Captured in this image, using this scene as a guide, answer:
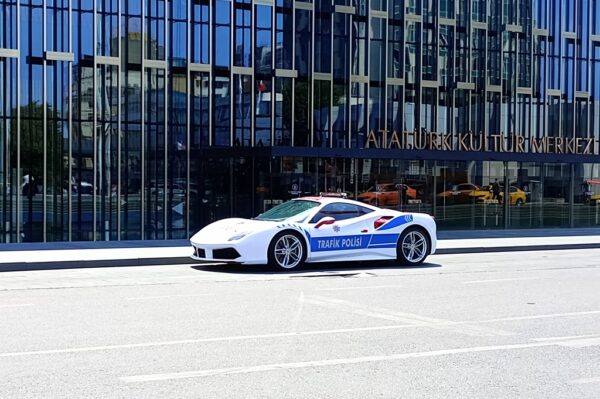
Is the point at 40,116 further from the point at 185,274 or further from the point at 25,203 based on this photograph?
the point at 185,274

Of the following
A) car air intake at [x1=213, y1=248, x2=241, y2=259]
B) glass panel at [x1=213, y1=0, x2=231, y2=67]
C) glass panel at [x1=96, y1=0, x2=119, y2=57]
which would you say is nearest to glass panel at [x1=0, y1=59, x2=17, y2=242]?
glass panel at [x1=96, y1=0, x2=119, y2=57]

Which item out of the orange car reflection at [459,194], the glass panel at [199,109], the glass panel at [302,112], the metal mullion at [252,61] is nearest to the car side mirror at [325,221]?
the glass panel at [199,109]

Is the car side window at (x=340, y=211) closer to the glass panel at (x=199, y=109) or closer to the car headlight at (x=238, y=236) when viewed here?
the car headlight at (x=238, y=236)

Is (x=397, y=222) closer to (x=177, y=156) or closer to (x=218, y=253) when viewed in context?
(x=218, y=253)

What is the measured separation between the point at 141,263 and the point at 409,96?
1674cm

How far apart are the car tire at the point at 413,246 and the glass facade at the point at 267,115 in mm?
7958

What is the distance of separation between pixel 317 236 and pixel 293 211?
722mm

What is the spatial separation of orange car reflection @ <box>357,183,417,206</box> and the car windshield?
34.2ft

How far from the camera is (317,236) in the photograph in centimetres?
1667

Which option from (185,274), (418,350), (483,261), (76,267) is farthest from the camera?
(483,261)

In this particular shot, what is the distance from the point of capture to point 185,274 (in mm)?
15781

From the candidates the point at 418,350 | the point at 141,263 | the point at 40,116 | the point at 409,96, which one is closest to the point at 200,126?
the point at 40,116

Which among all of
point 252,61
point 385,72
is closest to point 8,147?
point 252,61

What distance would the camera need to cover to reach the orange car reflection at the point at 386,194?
2783 cm
